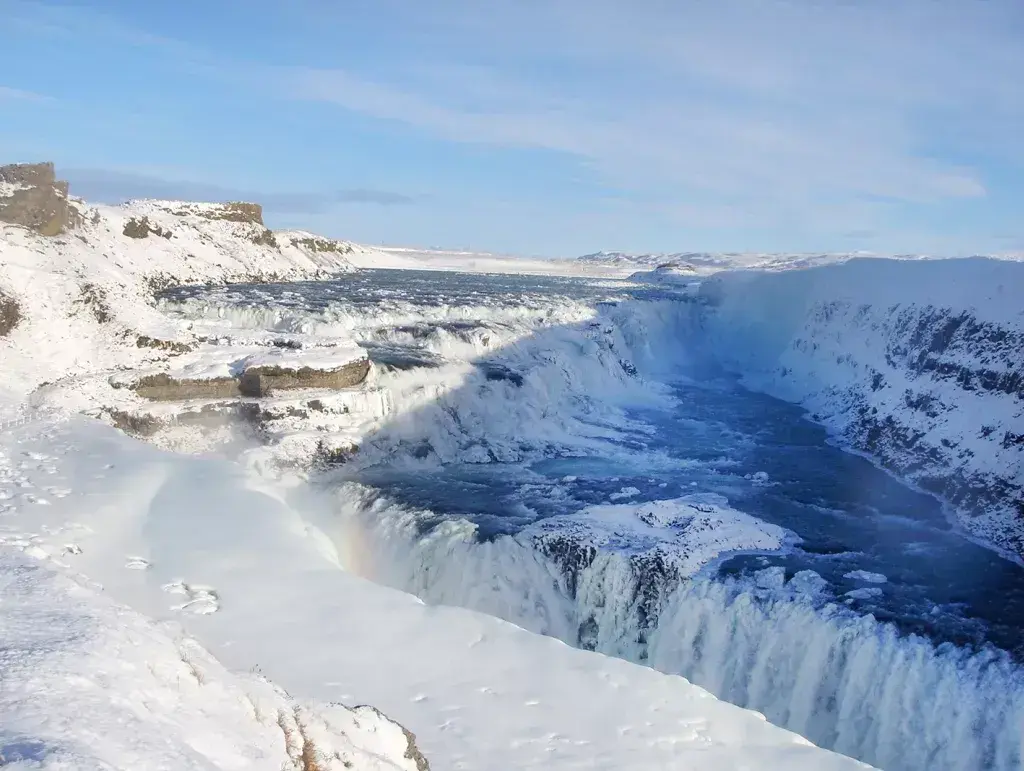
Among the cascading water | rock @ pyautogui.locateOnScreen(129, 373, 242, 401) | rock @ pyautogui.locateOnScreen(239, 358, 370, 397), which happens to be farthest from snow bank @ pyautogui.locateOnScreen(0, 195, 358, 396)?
the cascading water

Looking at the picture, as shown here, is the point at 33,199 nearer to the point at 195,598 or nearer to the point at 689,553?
the point at 195,598

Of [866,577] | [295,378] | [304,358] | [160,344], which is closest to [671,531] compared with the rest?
[866,577]

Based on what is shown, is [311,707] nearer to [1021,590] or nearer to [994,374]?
[1021,590]

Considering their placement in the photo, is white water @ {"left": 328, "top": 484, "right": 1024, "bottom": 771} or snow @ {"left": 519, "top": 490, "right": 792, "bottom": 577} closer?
white water @ {"left": 328, "top": 484, "right": 1024, "bottom": 771}

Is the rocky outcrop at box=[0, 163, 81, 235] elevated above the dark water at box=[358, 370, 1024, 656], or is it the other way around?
the rocky outcrop at box=[0, 163, 81, 235]

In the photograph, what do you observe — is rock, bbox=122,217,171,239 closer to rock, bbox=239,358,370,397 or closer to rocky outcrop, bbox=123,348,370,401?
rocky outcrop, bbox=123,348,370,401

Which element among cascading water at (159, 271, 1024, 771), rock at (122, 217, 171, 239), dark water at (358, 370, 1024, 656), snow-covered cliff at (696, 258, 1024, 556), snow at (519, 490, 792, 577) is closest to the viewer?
cascading water at (159, 271, 1024, 771)

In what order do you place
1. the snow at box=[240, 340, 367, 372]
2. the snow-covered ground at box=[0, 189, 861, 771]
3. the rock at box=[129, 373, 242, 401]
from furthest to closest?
the snow at box=[240, 340, 367, 372], the rock at box=[129, 373, 242, 401], the snow-covered ground at box=[0, 189, 861, 771]

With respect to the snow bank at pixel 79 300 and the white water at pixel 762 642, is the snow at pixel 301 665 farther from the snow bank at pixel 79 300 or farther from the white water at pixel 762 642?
the snow bank at pixel 79 300
